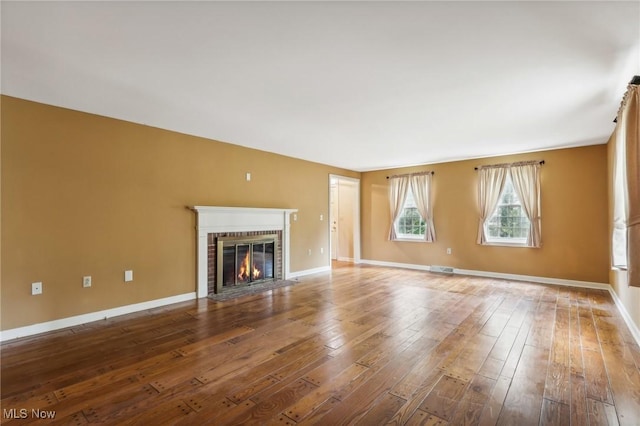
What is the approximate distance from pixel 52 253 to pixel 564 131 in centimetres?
664

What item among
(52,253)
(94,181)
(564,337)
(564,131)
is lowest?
(564,337)

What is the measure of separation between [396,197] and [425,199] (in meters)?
0.70

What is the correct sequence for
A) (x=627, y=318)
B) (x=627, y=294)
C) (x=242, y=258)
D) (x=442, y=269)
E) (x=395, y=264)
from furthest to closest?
(x=395, y=264) < (x=442, y=269) < (x=242, y=258) < (x=627, y=294) < (x=627, y=318)

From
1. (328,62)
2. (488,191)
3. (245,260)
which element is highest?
(328,62)

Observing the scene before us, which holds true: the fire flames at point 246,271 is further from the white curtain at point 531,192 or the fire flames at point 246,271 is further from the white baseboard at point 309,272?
the white curtain at point 531,192

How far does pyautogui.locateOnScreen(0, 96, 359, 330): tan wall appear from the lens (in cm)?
308

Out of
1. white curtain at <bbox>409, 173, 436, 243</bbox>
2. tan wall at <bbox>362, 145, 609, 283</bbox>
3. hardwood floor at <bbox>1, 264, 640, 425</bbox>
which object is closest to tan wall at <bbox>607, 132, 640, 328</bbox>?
hardwood floor at <bbox>1, 264, 640, 425</bbox>

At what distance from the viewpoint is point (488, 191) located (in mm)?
5984

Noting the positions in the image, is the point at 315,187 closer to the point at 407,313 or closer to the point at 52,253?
the point at 407,313

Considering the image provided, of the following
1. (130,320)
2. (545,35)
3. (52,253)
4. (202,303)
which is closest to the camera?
(545,35)

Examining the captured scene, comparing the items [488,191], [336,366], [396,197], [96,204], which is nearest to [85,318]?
[96,204]

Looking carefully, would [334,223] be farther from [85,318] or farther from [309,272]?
[85,318]

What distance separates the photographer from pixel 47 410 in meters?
1.89

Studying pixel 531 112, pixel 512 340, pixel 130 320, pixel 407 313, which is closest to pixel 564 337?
pixel 512 340
